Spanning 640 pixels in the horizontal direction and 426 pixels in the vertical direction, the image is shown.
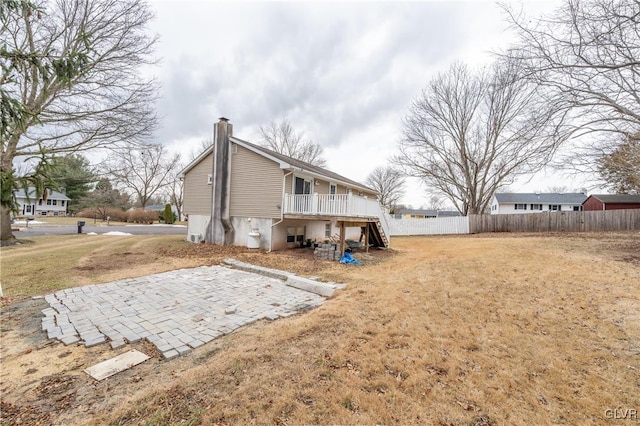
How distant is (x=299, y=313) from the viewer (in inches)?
197

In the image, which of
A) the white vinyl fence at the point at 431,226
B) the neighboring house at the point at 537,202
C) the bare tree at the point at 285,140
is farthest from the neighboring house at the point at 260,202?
the neighboring house at the point at 537,202

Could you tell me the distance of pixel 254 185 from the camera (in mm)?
12305

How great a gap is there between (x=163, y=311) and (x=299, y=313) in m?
2.70

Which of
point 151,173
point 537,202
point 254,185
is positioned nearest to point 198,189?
point 254,185

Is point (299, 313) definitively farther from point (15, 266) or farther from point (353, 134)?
point (353, 134)

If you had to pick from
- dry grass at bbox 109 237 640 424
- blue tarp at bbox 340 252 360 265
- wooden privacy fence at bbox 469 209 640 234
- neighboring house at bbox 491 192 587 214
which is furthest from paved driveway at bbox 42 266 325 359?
neighboring house at bbox 491 192 587 214

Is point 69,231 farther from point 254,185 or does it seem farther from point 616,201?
point 616,201

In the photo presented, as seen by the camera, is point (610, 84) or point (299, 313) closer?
point (299, 313)

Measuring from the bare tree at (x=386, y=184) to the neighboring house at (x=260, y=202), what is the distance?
Answer: 99.5ft

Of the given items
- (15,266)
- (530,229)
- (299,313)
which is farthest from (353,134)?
(15,266)

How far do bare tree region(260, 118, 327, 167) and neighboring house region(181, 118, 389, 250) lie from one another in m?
20.2

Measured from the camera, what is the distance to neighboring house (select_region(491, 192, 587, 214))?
36969 millimetres

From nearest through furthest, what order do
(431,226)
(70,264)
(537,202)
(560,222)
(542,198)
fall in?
(70,264) → (560,222) → (431,226) → (537,202) → (542,198)

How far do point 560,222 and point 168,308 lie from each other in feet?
77.9
